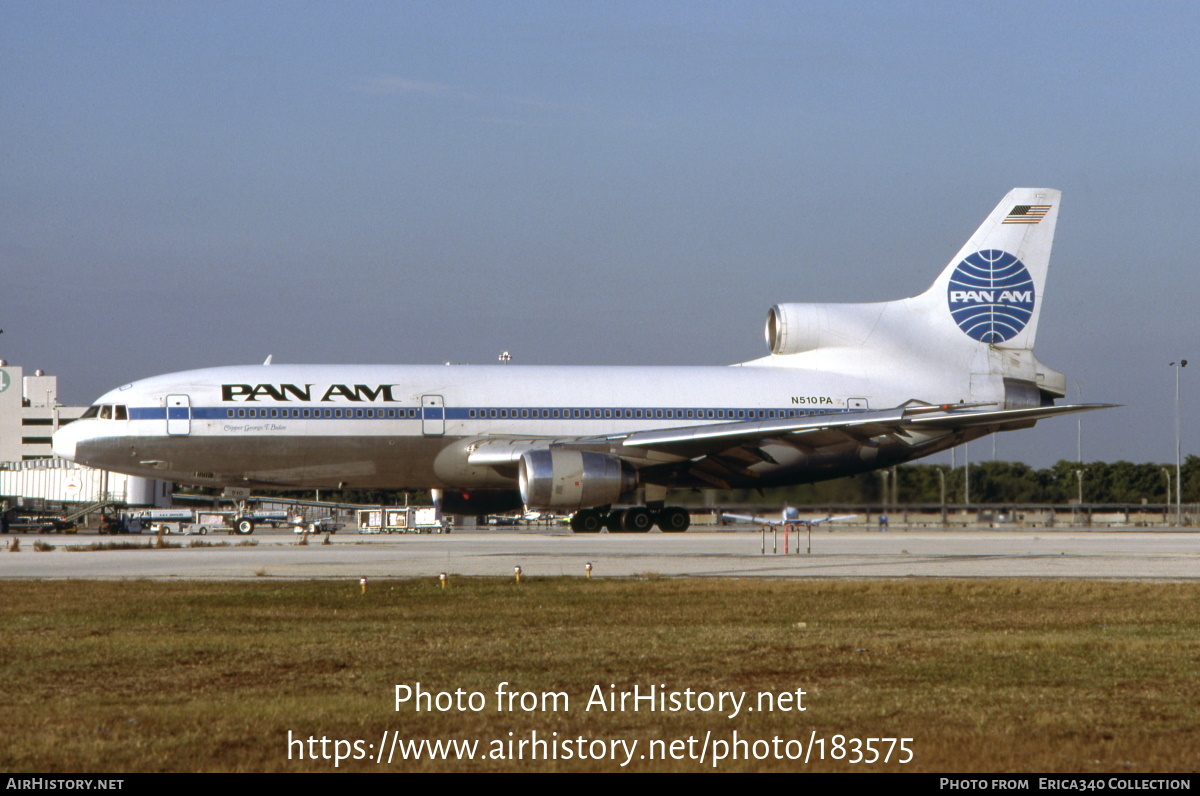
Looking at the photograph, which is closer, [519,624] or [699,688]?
[699,688]

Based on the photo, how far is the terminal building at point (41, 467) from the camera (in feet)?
202

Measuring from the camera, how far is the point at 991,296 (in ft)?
118

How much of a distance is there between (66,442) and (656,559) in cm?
1664

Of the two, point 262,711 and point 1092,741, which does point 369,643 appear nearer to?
point 262,711

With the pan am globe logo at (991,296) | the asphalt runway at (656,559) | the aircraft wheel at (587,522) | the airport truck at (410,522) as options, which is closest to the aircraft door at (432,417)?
the asphalt runway at (656,559)

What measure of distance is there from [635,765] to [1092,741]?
2518 mm

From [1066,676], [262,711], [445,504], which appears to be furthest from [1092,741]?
[445,504]

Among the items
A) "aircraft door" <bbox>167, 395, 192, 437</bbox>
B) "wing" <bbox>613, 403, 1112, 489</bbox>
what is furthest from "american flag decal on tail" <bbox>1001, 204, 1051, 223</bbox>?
"aircraft door" <bbox>167, 395, 192, 437</bbox>

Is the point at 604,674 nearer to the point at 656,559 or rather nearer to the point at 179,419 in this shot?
the point at 656,559

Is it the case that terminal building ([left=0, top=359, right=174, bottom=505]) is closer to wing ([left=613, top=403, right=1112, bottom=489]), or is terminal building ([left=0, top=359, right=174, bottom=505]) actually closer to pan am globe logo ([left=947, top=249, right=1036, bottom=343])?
wing ([left=613, top=403, right=1112, bottom=489])

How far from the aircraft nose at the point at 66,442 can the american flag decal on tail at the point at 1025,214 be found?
82.9ft

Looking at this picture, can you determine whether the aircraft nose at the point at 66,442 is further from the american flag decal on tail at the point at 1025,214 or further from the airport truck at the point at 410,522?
the american flag decal on tail at the point at 1025,214

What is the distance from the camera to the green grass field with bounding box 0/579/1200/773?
22.4 ft

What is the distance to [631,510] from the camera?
110ft
